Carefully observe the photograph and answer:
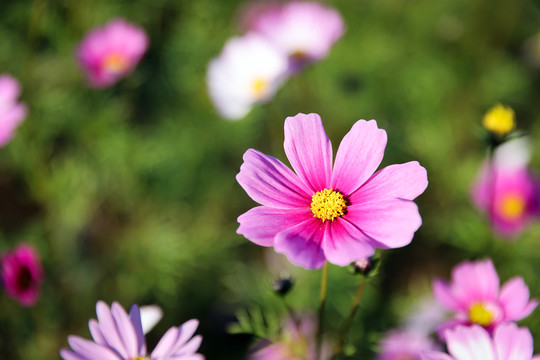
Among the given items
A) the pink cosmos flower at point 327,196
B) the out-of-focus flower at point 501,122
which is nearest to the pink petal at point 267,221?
the pink cosmos flower at point 327,196

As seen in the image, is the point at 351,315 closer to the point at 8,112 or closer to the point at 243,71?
the point at 8,112

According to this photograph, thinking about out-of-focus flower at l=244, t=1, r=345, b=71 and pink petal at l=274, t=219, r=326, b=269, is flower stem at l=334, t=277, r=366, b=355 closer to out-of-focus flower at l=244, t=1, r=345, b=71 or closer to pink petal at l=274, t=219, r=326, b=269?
pink petal at l=274, t=219, r=326, b=269


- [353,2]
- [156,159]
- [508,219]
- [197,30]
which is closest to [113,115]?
[156,159]

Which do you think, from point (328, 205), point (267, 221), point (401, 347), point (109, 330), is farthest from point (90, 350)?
point (401, 347)

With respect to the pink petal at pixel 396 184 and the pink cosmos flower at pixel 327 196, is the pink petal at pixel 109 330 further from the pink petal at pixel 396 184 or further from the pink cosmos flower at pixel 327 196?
the pink petal at pixel 396 184

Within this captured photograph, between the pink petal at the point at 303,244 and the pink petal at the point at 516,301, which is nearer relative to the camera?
the pink petal at the point at 303,244

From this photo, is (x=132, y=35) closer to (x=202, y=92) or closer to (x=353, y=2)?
(x=202, y=92)
